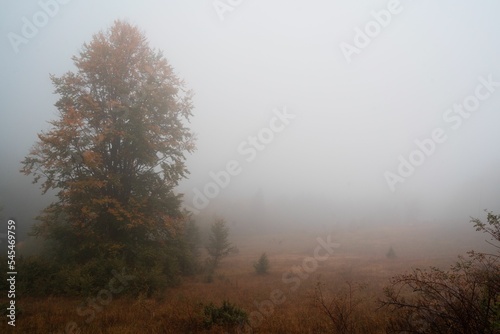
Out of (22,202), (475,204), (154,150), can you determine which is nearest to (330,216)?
(475,204)

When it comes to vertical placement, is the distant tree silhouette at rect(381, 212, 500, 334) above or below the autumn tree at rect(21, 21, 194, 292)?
below

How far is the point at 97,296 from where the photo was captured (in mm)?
9742

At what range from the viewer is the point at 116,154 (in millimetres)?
12859

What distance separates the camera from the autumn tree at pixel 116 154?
11656 millimetres

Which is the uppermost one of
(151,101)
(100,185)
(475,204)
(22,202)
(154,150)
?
(22,202)

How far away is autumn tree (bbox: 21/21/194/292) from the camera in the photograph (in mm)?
11656

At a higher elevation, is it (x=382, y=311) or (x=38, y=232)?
(x=38, y=232)

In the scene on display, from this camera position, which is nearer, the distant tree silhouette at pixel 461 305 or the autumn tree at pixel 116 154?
the distant tree silhouette at pixel 461 305

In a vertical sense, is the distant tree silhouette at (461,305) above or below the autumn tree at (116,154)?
below

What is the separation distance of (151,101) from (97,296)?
8897mm

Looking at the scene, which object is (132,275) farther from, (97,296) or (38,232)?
(38,232)

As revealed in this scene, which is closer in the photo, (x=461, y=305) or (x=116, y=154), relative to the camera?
(x=461, y=305)

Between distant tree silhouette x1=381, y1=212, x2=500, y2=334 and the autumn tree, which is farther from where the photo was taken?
the autumn tree

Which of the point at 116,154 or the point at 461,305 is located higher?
the point at 116,154
